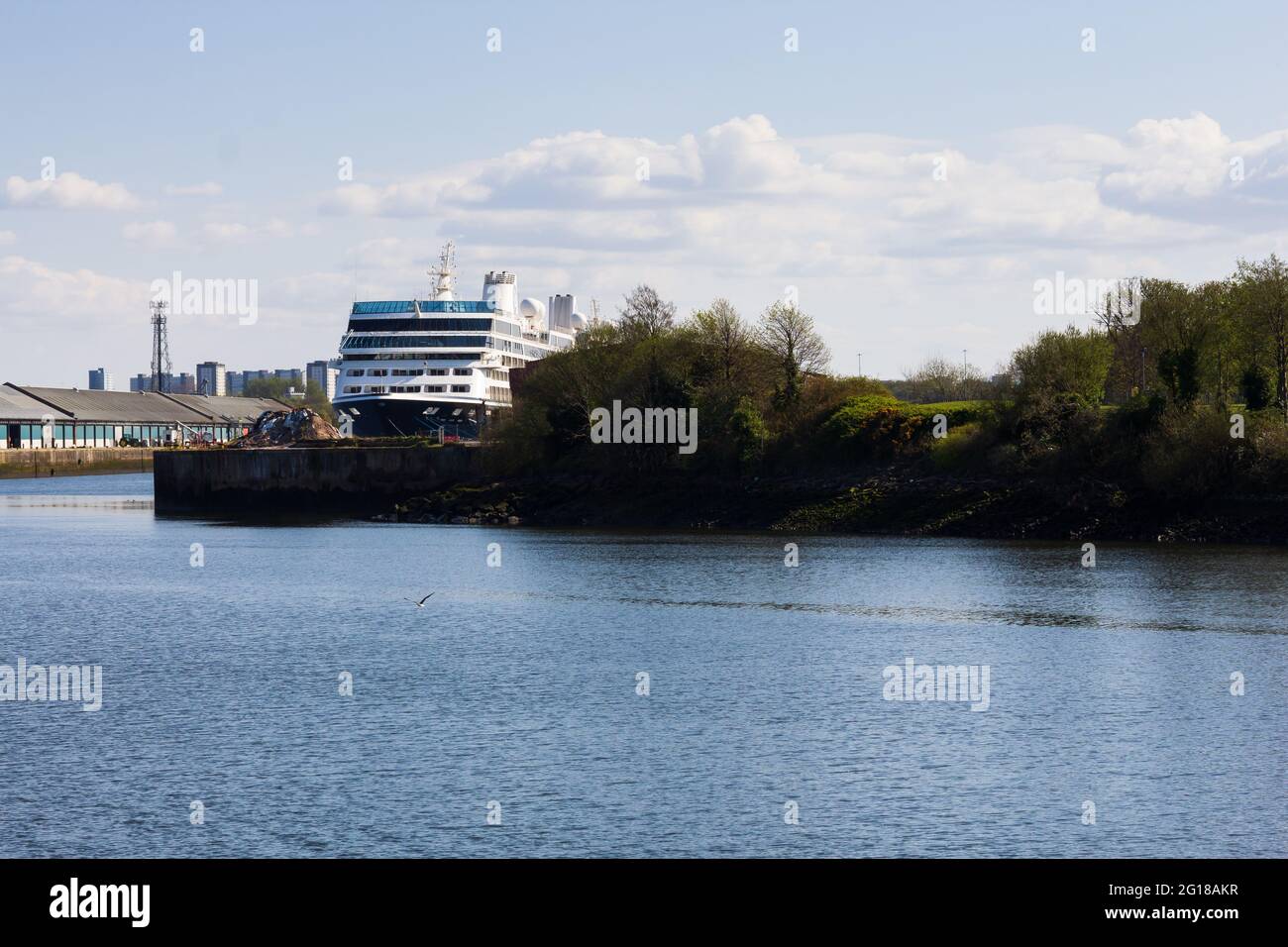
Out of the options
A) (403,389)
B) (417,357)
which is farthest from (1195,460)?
(417,357)

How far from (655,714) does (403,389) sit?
4331 inches

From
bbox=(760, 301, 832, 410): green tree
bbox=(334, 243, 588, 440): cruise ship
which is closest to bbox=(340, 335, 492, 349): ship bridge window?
bbox=(334, 243, 588, 440): cruise ship

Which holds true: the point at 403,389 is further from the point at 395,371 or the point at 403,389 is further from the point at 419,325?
the point at 419,325

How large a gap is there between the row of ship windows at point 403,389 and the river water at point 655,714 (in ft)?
249

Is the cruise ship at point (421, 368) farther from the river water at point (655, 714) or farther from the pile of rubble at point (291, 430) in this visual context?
the river water at point (655, 714)

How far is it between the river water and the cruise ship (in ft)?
245

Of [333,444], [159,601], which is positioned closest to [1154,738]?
[159,601]

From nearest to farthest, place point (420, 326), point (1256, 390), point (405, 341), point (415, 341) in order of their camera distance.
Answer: point (1256, 390)
point (405, 341)
point (415, 341)
point (420, 326)

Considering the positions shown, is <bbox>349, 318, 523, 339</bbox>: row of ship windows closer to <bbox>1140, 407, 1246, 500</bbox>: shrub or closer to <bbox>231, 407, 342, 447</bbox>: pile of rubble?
<bbox>231, 407, 342, 447</bbox>: pile of rubble

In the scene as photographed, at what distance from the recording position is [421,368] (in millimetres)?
141750

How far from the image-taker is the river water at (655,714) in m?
24.6

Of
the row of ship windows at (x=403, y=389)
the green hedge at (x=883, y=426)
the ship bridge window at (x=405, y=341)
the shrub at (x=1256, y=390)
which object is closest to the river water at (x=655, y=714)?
the shrub at (x=1256, y=390)
